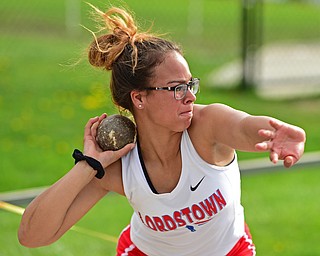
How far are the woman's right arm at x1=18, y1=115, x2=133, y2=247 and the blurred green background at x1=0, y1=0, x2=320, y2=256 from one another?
43cm

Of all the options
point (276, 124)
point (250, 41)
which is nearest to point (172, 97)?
point (276, 124)

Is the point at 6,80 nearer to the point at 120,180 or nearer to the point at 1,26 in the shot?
the point at 1,26

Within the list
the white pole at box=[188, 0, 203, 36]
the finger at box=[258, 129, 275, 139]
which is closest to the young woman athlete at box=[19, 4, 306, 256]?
the finger at box=[258, 129, 275, 139]

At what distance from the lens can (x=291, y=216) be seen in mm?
7266

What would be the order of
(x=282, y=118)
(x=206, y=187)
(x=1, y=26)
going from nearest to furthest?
1. (x=206, y=187)
2. (x=282, y=118)
3. (x=1, y=26)

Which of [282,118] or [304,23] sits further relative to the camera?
[304,23]

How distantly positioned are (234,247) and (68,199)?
814mm

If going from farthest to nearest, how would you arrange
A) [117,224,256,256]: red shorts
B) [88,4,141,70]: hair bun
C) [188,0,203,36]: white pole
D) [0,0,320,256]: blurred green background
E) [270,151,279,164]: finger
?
[188,0,203,36]: white pole
[0,0,320,256]: blurred green background
[117,224,256,256]: red shorts
[88,4,141,70]: hair bun
[270,151,279,164]: finger

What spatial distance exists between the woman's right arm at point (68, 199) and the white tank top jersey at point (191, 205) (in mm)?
124

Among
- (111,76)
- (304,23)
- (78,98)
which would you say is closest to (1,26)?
(78,98)

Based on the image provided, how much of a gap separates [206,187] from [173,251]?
418mm

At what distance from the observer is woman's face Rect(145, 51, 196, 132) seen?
370 centimetres

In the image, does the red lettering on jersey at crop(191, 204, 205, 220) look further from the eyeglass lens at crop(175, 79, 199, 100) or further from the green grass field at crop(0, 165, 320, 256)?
the green grass field at crop(0, 165, 320, 256)

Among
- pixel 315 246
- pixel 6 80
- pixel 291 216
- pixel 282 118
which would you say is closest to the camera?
pixel 315 246
